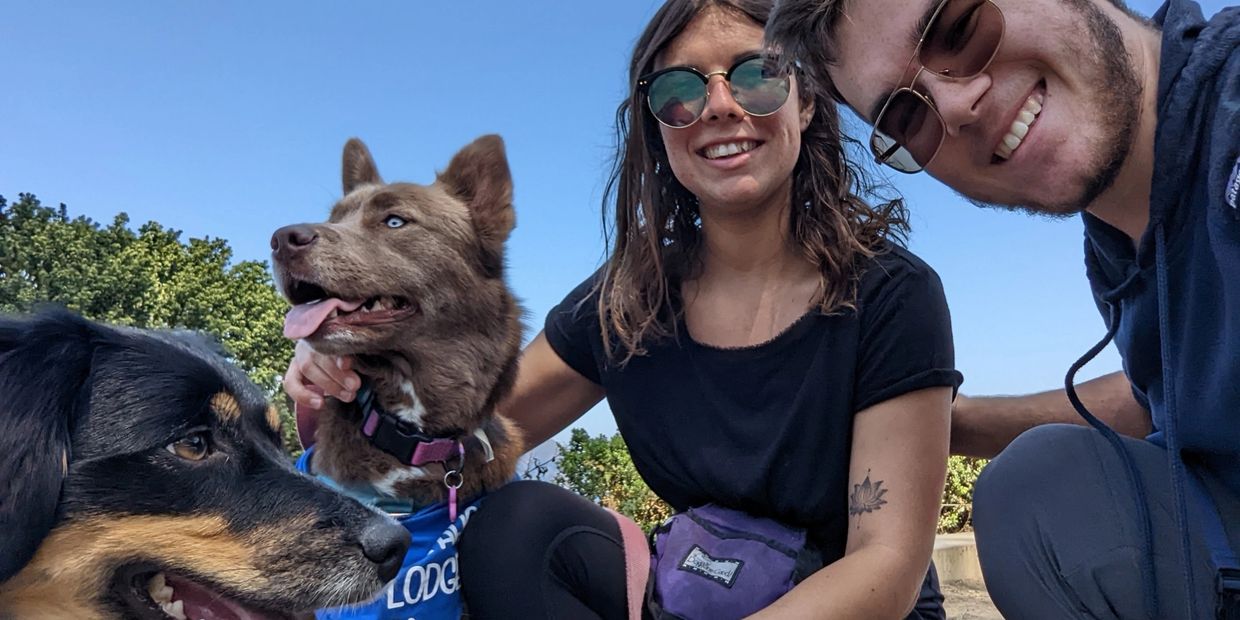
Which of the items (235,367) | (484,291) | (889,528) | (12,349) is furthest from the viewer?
(484,291)

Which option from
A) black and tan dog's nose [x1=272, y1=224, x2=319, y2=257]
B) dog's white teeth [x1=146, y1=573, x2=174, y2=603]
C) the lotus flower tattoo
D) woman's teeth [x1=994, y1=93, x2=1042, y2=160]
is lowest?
the lotus flower tattoo

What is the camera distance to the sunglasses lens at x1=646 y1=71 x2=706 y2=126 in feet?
8.90

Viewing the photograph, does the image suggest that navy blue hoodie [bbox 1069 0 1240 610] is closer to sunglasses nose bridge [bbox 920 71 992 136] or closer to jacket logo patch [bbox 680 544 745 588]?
sunglasses nose bridge [bbox 920 71 992 136]

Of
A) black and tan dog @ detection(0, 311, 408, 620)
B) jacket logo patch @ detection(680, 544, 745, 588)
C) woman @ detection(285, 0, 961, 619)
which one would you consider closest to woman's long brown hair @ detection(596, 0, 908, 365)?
woman @ detection(285, 0, 961, 619)

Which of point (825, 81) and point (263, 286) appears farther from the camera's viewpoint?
point (263, 286)

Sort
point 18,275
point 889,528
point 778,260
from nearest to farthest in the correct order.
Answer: point 889,528
point 778,260
point 18,275

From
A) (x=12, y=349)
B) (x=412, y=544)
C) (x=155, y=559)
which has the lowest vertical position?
(x=412, y=544)

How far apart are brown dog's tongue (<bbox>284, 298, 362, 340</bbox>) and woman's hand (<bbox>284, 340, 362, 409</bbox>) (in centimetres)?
5

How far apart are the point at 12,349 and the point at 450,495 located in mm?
1198

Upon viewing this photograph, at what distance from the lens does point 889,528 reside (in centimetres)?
229

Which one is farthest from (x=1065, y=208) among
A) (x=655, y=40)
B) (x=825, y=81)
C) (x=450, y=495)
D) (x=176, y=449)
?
(x=176, y=449)

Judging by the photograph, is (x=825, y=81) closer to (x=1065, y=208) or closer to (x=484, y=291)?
(x=1065, y=208)

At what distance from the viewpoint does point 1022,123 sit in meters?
1.93

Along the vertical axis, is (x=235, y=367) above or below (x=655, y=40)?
below
